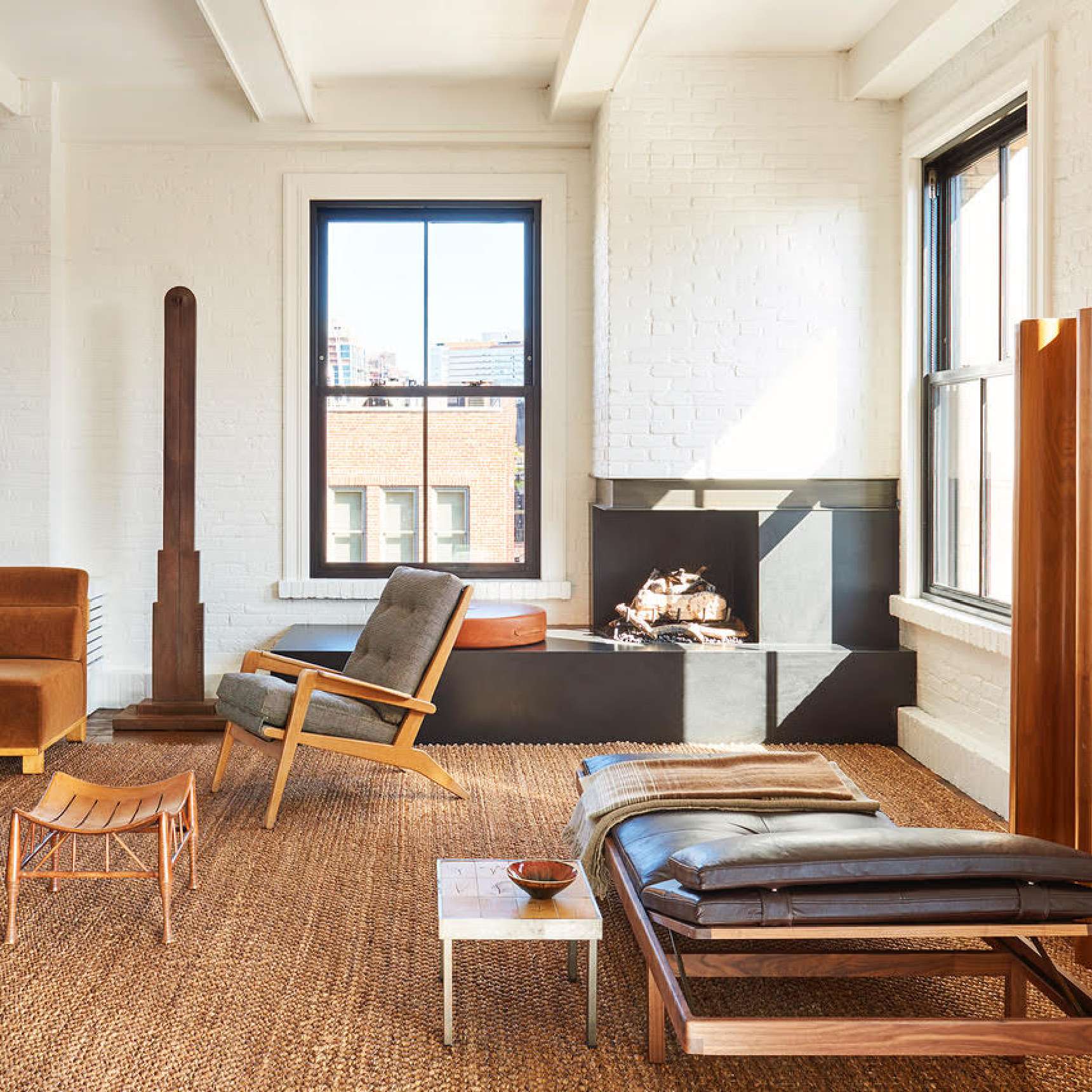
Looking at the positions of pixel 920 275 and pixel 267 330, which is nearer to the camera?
pixel 920 275

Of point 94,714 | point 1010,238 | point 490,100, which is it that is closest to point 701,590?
point 1010,238

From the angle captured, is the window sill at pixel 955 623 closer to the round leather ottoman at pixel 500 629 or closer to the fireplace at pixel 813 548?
the fireplace at pixel 813 548

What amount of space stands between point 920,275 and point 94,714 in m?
4.92

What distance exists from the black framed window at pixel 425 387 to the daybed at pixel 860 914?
14.8 feet

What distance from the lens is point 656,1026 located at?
2.78 metres

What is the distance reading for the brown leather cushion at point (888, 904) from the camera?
248cm

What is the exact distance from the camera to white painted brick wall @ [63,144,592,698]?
6.87m

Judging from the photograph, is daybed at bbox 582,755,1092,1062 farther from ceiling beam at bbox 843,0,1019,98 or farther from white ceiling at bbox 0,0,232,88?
white ceiling at bbox 0,0,232,88

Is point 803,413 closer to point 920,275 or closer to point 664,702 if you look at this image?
point 920,275

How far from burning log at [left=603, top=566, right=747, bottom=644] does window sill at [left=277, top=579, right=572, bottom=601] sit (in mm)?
530

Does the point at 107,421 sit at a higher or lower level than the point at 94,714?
higher

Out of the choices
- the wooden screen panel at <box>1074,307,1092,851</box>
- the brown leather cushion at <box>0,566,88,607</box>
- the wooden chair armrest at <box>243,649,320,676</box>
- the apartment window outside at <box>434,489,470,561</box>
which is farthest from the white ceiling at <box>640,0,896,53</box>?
the brown leather cushion at <box>0,566,88,607</box>

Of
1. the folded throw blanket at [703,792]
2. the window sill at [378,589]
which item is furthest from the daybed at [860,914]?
the window sill at [378,589]

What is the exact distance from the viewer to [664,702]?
6.01m
